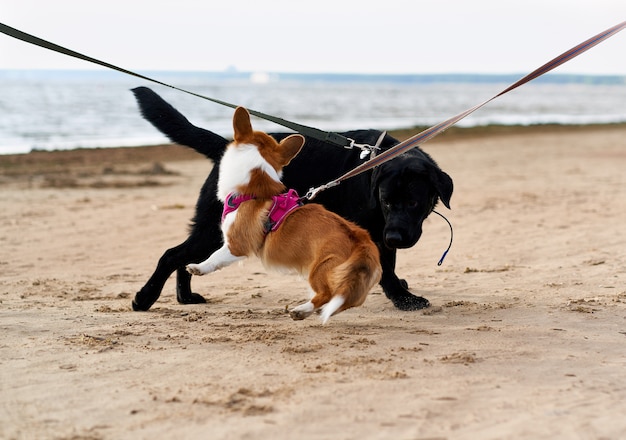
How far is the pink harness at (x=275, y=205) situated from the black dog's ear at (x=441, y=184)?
981 mm

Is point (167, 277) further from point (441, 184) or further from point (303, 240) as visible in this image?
point (441, 184)

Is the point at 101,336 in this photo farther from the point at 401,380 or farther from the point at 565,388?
the point at 565,388

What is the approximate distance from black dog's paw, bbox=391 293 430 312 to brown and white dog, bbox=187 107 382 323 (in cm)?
112

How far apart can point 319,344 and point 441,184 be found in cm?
155

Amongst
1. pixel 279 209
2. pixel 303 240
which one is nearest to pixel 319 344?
pixel 303 240

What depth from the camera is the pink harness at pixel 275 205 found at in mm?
4629

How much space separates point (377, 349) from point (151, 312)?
6.33 feet

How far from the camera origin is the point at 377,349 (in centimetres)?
416

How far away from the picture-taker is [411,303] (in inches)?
213

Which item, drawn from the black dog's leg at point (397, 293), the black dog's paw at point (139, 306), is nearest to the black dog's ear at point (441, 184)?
the black dog's leg at point (397, 293)

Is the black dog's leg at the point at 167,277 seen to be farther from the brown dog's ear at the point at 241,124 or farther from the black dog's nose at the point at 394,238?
the black dog's nose at the point at 394,238

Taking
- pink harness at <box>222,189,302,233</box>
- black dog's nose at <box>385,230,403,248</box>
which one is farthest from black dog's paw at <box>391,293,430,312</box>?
pink harness at <box>222,189,302,233</box>

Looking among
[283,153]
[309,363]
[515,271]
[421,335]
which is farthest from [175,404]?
[515,271]

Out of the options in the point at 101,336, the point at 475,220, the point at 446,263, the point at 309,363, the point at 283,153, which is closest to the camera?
the point at 309,363
